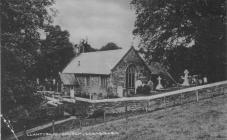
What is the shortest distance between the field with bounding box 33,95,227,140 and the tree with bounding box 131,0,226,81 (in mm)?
11405

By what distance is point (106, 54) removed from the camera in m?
49.8

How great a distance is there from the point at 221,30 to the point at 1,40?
61.2 ft

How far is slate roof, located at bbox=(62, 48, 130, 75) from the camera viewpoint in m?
45.6

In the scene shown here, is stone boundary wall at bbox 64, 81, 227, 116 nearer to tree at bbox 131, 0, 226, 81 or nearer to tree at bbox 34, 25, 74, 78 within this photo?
tree at bbox 131, 0, 226, 81

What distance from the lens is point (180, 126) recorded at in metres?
Result: 16.7

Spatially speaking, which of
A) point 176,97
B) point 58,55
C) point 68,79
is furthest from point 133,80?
point 58,55

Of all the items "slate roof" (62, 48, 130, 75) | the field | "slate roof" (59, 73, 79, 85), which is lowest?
the field

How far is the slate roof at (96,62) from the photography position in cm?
4556

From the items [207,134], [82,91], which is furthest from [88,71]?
[207,134]

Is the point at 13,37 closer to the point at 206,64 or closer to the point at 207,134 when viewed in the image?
the point at 207,134

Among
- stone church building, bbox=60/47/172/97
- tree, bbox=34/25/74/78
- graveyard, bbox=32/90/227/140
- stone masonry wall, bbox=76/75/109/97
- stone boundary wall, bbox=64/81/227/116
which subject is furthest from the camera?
tree, bbox=34/25/74/78

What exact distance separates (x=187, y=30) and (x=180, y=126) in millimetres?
19925

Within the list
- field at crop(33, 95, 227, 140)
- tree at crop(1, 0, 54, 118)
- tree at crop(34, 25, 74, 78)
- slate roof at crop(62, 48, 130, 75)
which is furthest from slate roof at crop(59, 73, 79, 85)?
field at crop(33, 95, 227, 140)

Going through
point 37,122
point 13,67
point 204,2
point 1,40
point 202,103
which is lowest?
point 37,122
